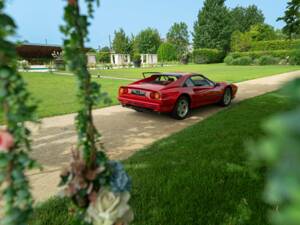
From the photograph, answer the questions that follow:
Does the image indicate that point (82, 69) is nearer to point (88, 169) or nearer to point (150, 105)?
point (88, 169)

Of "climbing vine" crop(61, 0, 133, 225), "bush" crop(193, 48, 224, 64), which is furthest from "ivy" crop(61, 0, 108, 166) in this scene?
"bush" crop(193, 48, 224, 64)

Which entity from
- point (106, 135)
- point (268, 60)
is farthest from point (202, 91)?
point (268, 60)

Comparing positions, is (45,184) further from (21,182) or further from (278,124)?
(278,124)

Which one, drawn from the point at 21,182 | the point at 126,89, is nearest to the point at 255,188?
the point at 21,182

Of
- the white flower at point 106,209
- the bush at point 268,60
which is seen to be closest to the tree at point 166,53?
the bush at point 268,60

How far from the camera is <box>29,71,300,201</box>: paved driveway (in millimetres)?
4428

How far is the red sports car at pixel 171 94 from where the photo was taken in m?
7.66

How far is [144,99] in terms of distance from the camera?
7859 millimetres

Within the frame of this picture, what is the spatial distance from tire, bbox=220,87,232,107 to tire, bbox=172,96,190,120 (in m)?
1.93

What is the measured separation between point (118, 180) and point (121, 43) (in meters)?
62.5

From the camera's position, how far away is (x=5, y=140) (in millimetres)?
1061

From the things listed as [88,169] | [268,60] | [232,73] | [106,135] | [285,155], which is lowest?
[268,60]

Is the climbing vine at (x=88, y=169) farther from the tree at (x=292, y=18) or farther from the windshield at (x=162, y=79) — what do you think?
the windshield at (x=162, y=79)

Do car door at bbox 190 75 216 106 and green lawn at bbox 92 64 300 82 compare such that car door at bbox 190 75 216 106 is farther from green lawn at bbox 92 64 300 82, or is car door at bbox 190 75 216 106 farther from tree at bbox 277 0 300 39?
green lawn at bbox 92 64 300 82
